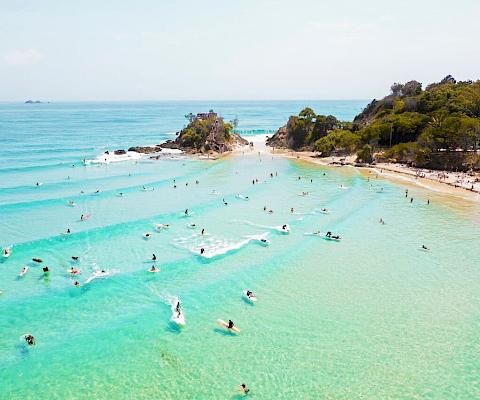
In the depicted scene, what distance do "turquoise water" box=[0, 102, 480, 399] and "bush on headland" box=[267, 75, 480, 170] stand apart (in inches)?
742

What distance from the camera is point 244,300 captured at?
28.7 m

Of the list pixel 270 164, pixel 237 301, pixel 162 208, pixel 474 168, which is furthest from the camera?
pixel 270 164

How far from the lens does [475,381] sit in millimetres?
20516

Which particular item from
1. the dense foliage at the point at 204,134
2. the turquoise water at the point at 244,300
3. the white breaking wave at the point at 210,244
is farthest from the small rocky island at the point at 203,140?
the white breaking wave at the point at 210,244

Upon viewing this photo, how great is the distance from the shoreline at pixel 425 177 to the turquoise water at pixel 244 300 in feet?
17.6

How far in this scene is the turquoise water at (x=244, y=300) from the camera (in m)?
20.9

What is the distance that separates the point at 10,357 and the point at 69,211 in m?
30.2

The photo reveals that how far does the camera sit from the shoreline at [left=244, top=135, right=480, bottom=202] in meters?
57.6

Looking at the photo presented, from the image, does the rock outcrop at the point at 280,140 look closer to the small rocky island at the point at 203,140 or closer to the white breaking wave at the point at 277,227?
the small rocky island at the point at 203,140

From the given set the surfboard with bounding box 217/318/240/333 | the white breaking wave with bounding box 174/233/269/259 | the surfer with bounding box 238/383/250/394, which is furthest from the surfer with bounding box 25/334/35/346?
the white breaking wave with bounding box 174/233/269/259

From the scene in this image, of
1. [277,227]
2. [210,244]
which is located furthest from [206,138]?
[210,244]

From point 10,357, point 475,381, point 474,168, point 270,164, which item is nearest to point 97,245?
point 10,357

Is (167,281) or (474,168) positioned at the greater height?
(474,168)

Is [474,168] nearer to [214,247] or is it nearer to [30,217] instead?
[214,247]
